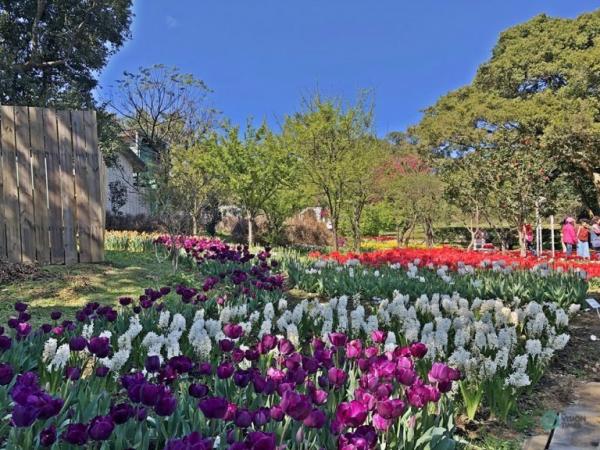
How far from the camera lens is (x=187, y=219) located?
9391 mm

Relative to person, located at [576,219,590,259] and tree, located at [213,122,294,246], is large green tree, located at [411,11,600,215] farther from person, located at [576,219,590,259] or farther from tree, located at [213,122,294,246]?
tree, located at [213,122,294,246]

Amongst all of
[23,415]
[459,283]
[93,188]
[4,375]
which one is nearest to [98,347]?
[4,375]

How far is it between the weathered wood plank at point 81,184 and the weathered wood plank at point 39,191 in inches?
17.1

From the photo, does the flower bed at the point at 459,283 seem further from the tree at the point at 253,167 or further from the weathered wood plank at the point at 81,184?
the tree at the point at 253,167

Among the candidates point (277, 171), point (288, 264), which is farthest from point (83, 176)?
point (277, 171)

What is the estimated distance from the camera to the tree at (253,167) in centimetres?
1511

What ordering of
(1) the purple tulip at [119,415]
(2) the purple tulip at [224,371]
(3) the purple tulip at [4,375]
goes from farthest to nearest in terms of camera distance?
(2) the purple tulip at [224,371] < (3) the purple tulip at [4,375] < (1) the purple tulip at [119,415]

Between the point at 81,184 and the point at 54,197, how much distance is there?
0.42 m

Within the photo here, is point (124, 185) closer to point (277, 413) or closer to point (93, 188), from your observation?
point (93, 188)

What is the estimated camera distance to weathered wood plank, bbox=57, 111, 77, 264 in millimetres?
7391

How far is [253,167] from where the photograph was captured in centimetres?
1527

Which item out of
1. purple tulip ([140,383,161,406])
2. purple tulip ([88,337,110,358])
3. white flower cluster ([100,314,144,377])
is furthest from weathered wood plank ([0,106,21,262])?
purple tulip ([140,383,161,406])

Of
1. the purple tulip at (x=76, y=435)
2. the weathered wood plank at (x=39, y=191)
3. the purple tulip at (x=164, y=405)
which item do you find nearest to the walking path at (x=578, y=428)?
the purple tulip at (x=164, y=405)

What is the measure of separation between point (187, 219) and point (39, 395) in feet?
25.9
